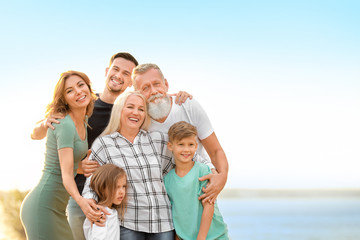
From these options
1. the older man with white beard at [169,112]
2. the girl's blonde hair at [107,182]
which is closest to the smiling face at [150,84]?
the older man with white beard at [169,112]

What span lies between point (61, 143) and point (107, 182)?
650mm

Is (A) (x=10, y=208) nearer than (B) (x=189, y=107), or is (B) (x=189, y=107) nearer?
(B) (x=189, y=107)

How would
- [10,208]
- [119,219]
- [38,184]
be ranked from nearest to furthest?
1. [119,219]
2. [38,184]
3. [10,208]

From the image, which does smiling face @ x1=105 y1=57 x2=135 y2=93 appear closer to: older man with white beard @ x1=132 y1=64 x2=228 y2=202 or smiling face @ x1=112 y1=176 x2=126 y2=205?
older man with white beard @ x1=132 y1=64 x2=228 y2=202

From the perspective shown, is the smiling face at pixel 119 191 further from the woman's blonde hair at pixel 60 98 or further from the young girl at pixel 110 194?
the woman's blonde hair at pixel 60 98

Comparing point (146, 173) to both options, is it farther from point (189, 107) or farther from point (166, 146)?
point (189, 107)

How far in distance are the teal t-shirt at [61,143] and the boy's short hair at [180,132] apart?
0.87m

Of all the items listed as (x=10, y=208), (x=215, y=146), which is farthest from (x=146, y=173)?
(x=10, y=208)

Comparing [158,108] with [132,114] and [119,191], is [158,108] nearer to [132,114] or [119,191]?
[132,114]

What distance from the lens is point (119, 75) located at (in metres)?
5.00

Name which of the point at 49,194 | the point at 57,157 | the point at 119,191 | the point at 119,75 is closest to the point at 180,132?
the point at 119,191

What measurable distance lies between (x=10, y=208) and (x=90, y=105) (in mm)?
5244

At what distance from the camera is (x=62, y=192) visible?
3539 millimetres

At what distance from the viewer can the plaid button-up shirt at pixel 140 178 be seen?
9.61 ft
